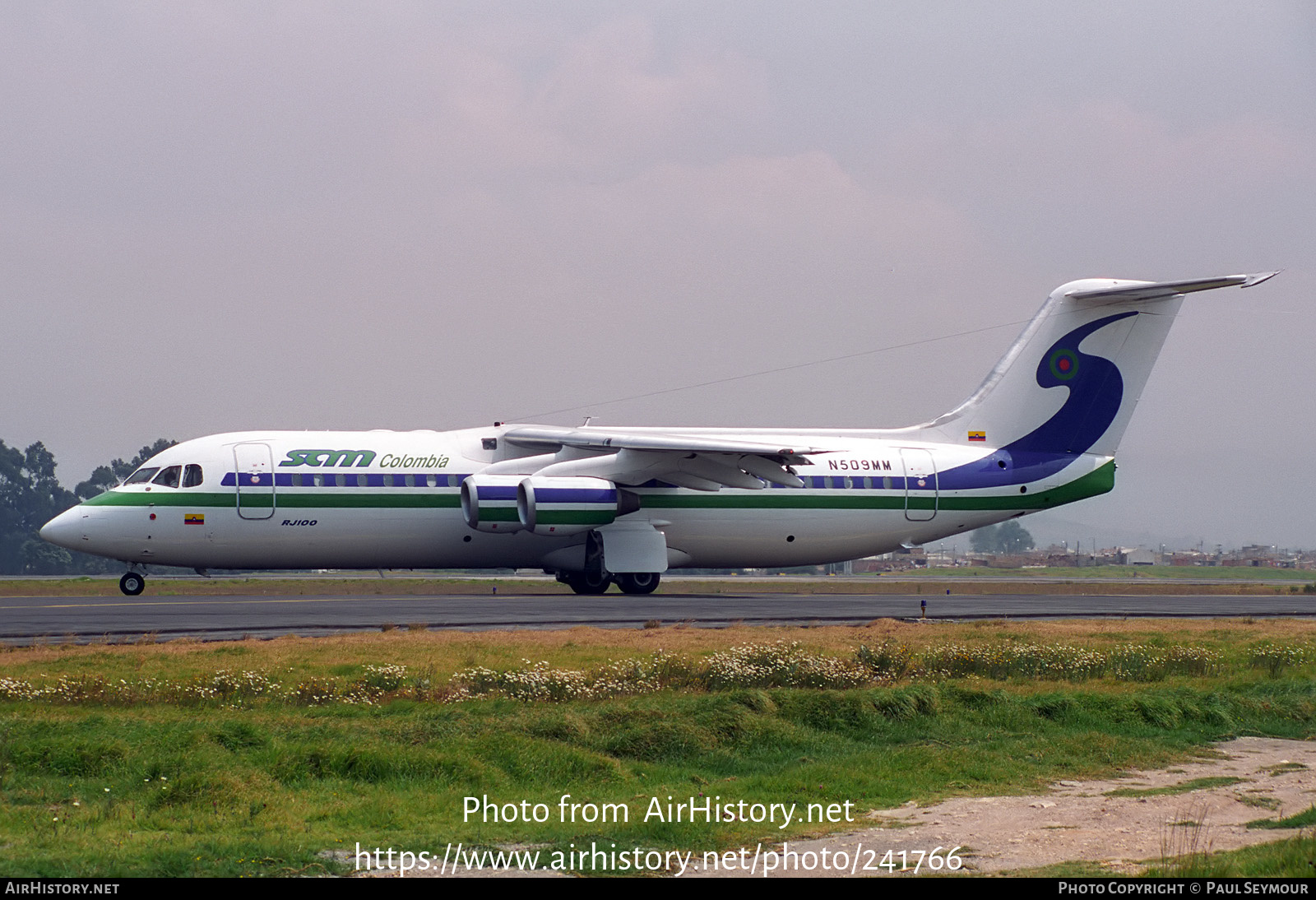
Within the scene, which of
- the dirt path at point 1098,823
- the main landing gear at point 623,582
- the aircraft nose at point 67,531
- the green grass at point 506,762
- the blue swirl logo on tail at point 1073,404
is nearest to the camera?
the dirt path at point 1098,823

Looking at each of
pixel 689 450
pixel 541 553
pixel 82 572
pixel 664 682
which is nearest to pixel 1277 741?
pixel 664 682

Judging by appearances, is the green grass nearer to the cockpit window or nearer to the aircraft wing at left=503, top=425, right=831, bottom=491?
the aircraft wing at left=503, top=425, right=831, bottom=491

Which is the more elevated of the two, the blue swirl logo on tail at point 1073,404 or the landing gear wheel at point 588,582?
the blue swirl logo on tail at point 1073,404

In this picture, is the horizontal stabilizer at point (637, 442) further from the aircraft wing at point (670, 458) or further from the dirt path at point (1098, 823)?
the dirt path at point (1098, 823)

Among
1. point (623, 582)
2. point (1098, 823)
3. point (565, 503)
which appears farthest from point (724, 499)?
point (1098, 823)

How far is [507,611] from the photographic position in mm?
26500

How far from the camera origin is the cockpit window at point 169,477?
31.7 m

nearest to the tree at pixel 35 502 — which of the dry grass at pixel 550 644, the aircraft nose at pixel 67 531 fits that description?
the aircraft nose at pixel 67 531

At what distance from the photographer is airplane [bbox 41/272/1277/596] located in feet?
104

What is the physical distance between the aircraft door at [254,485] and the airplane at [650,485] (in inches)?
1.7

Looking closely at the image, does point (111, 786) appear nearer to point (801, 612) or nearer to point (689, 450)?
point (801, 612)

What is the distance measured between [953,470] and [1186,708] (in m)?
21.2

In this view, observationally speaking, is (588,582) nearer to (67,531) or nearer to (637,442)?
(637,442)

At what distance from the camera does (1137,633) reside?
23375 millimetres
